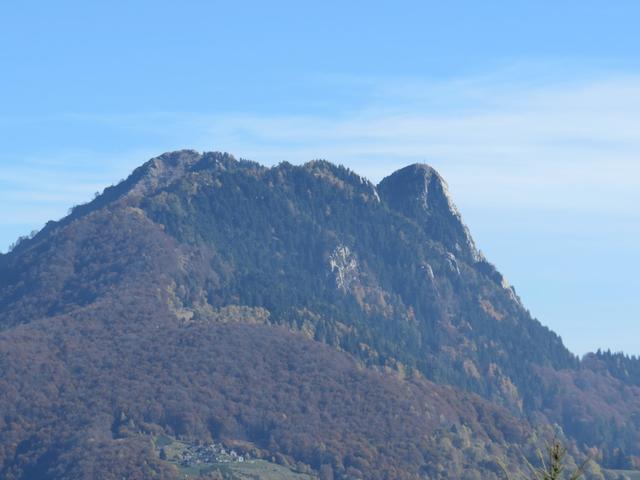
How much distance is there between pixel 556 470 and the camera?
53625mm
